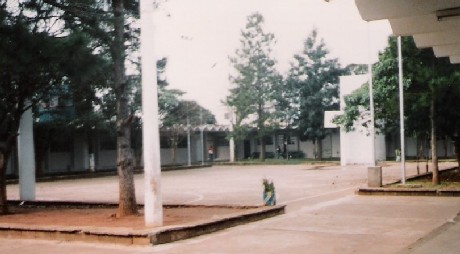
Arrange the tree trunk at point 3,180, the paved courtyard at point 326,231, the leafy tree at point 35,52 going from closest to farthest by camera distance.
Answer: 1. the paved courtyard at point 326,231
2. the leafy tree at point 35,52
3. the tree trunk at point 3,180

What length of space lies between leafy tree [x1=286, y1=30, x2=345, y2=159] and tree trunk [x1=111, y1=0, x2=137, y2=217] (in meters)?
34.6

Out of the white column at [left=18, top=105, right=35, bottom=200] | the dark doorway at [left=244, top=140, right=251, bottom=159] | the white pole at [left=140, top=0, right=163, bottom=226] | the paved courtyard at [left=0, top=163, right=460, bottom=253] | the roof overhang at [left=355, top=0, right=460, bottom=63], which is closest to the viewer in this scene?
the roof overhang at [left=355, top=0, right=460, bottom=63]

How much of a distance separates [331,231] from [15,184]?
23.0 meters

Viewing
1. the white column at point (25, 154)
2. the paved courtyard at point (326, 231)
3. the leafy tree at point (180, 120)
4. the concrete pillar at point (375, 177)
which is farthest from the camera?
the leafy tree at point (180, 120)

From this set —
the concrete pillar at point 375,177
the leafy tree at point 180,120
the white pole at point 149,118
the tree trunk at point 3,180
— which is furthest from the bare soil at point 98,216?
the leafy tree at point 180,120

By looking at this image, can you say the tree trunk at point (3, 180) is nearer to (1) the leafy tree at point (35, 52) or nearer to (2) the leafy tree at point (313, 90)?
(1) the leafy tree at point (35, 52)

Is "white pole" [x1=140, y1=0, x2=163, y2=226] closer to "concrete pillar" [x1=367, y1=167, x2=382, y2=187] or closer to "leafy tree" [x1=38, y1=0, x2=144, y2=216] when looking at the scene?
"leafy tree" [x1=38, y1=0, x2=144, y2=216]

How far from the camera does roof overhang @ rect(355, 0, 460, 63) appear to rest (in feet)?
25.0

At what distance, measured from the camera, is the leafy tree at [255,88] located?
45.5 metres

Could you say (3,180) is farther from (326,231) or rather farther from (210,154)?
(210,154)

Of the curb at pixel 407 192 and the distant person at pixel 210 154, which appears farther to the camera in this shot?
the distant person at pixel 210 154

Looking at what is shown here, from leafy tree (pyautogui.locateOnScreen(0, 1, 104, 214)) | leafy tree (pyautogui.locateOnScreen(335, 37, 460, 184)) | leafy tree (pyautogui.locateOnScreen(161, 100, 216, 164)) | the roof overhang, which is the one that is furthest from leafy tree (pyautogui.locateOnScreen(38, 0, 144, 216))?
leafy tree (pyautogui.locateOnScreen(161, 100, 216, 164))

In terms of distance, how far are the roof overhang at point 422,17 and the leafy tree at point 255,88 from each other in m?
35.1

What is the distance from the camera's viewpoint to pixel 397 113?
1947 centimetres
